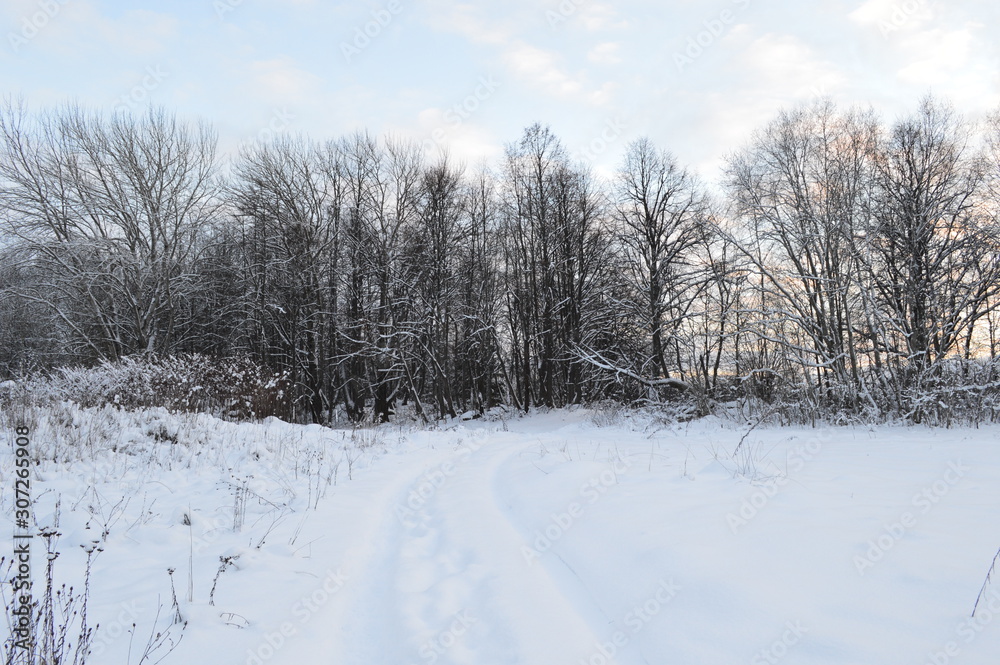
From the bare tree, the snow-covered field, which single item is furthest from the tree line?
the snow-covered field

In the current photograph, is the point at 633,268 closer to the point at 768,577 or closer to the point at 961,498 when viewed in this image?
the point at 961,498

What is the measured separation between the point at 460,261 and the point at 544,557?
2490 cm

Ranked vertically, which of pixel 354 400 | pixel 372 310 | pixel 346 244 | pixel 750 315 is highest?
pixel 346 244

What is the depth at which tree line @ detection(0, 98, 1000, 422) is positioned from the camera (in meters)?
16.8

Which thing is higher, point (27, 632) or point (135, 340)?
point (135, 340)

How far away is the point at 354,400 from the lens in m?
28.6

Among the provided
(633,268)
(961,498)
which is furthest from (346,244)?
(961,498)

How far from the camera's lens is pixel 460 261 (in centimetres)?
2822

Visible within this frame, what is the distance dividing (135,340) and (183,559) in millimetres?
27388

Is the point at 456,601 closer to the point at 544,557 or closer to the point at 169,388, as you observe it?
the point at 544,557

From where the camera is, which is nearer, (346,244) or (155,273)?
(155,273)

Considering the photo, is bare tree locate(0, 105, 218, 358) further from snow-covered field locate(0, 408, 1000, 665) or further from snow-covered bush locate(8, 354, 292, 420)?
snow-covered field locate(0, 408, 1000, 665)

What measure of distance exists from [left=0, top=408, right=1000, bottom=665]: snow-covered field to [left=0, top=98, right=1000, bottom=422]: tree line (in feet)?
34.8

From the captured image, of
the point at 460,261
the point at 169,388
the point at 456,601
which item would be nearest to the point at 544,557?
the point at 456,601
